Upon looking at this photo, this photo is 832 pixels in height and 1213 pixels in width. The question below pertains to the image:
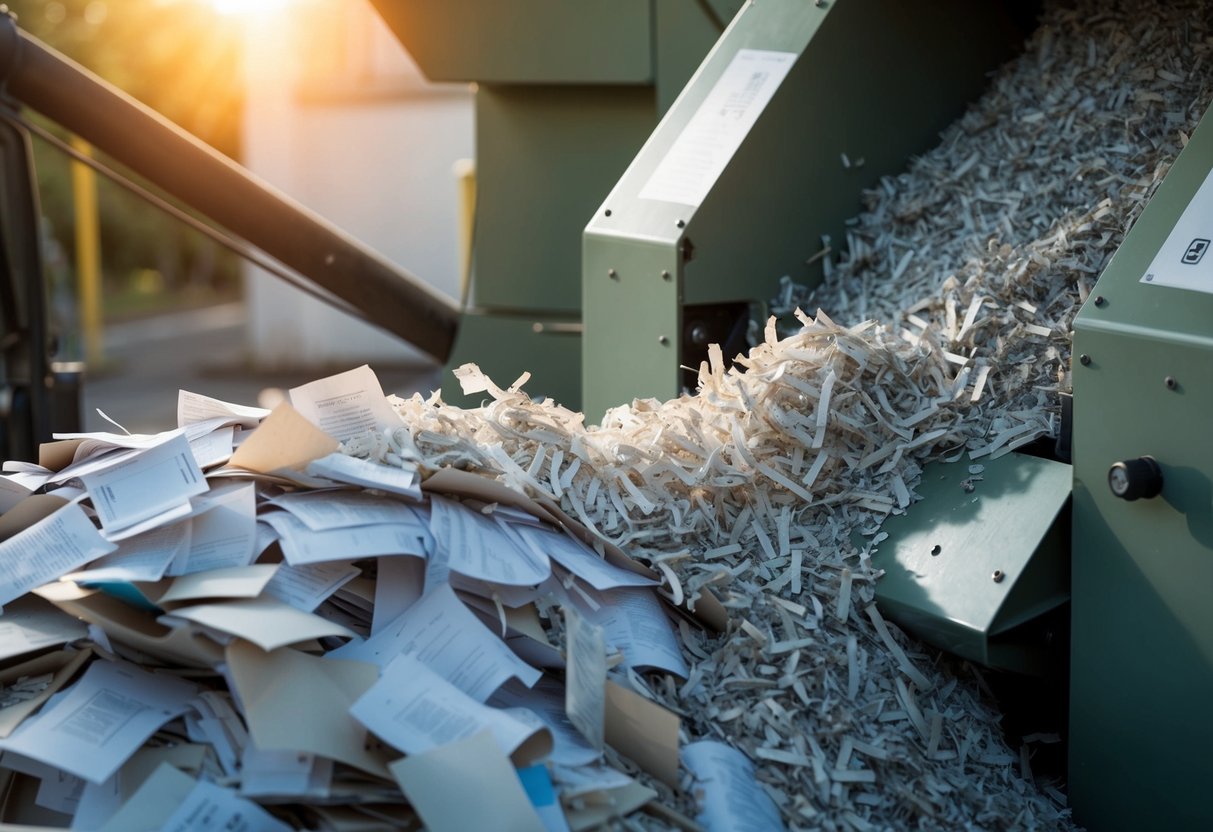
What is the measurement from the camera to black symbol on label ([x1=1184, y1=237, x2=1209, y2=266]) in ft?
6.44

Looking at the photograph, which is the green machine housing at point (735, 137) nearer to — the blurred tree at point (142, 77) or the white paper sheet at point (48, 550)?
the white paper sheet at point (48, 550)

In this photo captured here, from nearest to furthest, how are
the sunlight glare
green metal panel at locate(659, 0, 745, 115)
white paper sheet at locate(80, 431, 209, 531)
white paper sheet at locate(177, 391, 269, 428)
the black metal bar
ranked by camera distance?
1. white paper sheet at locate(80, 431, 209, 531)
2. white paper sheet at locate(177, 391, 269, 428)
3. green metal panel at locate(659, 0, 745, 115)
4. the black metal bar
5. the sunlight glare

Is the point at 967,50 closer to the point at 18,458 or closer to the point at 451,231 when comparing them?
the point at 18,458

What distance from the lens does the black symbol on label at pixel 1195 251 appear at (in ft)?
6.44

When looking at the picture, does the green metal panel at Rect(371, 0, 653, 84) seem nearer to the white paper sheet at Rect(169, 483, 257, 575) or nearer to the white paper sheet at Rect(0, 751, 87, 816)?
the white paper sheet at Rect(169, 483, 257, 575)

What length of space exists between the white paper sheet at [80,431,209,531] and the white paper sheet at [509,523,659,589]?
488 millimetres

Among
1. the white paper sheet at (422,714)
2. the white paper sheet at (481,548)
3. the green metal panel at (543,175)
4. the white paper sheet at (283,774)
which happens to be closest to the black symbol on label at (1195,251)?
the white paper sheet at (481,548)

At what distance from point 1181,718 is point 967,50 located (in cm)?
162

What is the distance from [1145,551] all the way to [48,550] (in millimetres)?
1570

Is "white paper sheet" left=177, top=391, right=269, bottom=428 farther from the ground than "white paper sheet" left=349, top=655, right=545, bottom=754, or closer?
farther from the ground

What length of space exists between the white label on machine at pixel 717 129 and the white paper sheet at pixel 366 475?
898mm

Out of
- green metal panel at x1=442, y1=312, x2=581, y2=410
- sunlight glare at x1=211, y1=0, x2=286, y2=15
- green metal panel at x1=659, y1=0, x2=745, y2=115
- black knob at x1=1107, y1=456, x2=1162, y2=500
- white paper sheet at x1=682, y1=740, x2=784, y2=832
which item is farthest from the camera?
sunlight glare at x1=211, y1=0, x2=286, y2=15

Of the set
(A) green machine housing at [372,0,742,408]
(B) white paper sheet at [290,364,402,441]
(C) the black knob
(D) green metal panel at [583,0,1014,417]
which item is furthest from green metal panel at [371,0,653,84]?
(C) the black knob

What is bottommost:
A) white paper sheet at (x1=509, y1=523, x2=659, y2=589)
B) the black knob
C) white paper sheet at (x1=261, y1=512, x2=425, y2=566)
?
white paper sheet at (x1=509, y1=523, x2=659, y2=589)
